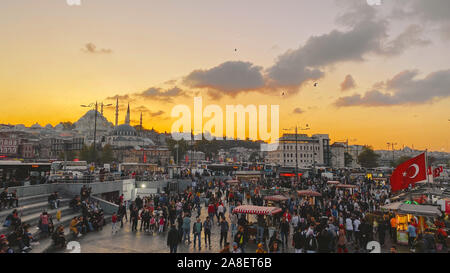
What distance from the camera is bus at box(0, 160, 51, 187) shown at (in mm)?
18359

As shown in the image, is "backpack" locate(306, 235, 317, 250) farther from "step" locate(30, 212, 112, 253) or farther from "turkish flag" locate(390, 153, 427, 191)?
"step" locate(30, 212, 112, 253)

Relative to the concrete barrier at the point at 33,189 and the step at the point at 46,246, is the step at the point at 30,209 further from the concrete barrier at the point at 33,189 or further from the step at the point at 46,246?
the step at the point at 46,246

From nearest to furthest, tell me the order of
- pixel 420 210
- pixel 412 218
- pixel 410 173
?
pixel 420 210 < pixel 412 218 < pixel 410 173

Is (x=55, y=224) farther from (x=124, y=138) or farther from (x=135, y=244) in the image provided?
(x=124, y=138)

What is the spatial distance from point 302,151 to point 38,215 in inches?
4171

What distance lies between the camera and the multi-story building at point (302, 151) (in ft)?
358

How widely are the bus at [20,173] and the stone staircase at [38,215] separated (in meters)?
1.86

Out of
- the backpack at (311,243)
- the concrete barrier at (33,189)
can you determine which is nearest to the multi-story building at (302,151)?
the concrete barrier at (33,189)

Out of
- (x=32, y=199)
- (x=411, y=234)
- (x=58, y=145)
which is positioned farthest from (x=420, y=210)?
(x=58, y=145)

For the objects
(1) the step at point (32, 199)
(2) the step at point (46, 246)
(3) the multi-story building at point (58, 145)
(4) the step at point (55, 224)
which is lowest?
(2) the step at point (46, 246)

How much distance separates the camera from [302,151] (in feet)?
368
